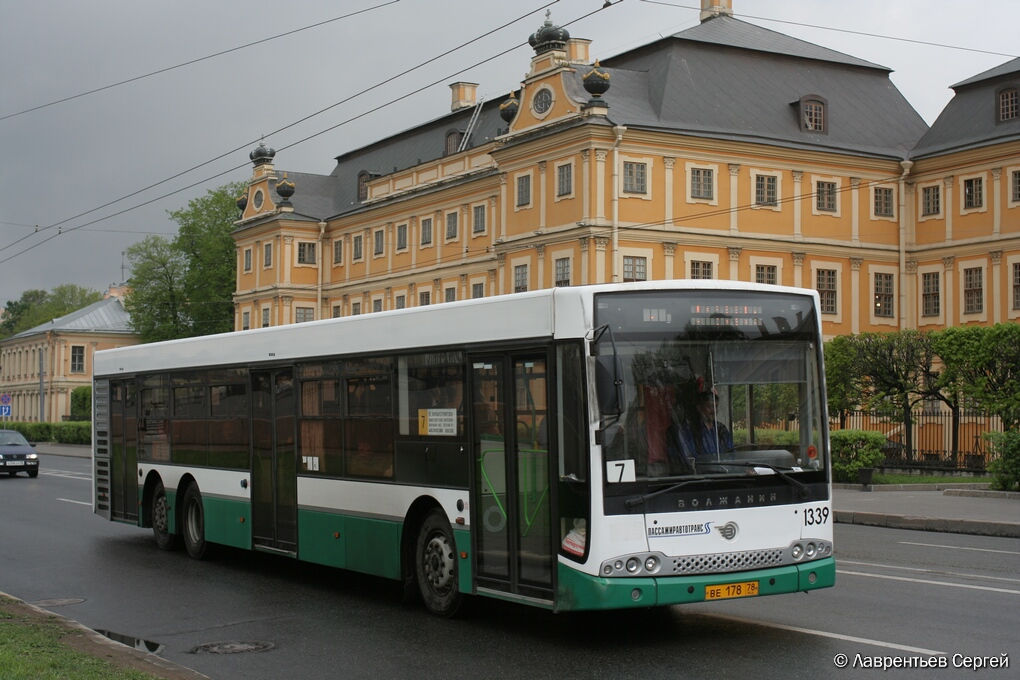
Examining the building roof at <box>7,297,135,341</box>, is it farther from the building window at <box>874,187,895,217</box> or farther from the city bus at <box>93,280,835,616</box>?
the city bus at <box>93,280,835,616</box>

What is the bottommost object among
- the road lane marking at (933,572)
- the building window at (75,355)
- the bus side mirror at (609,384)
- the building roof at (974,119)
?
the road lane marking at (933,572)

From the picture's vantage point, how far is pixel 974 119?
57.4 metres

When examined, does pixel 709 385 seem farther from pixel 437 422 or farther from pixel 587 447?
pixel 437 422

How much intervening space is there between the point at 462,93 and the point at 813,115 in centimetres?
2612

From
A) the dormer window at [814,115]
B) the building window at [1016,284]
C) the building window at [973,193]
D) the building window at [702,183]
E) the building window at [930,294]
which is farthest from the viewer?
the building window at [930,294]

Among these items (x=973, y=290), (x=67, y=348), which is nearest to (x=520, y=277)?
(x=973, y=290)

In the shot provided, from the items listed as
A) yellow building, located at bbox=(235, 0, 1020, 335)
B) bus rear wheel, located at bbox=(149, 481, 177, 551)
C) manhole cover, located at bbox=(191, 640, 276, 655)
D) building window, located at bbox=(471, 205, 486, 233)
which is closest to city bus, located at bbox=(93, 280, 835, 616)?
manhole cover, located at bbox=(191, 640, 276, 655)

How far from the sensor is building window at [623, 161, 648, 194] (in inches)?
2073

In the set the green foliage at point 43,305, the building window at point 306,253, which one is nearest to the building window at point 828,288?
the building window at point 306,253

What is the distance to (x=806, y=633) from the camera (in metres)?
10.6

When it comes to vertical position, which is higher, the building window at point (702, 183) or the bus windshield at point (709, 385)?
the building window at point (702, 183)

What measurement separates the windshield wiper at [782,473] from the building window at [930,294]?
5024cm

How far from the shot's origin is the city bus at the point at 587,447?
1004 centimetres

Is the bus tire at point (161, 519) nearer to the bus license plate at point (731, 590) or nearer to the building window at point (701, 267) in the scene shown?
the bus license plate at point (731, 590)
